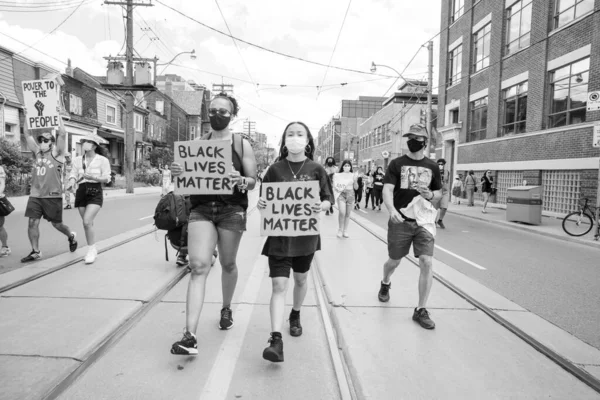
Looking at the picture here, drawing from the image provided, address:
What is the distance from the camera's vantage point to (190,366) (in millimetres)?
3145

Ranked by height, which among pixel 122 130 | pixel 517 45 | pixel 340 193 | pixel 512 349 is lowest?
pixel 512 349

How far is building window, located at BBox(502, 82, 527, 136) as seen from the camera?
63.6 feet

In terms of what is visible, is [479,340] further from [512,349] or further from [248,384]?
[248,384]

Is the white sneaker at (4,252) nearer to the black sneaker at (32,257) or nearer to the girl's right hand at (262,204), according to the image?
the black sneaker at (32,257)

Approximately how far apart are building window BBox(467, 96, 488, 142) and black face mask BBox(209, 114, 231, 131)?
72.1 feet

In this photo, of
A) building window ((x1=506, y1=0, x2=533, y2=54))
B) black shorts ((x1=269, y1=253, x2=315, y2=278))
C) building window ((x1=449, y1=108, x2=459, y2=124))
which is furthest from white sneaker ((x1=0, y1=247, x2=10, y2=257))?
building window ((x1=449, y1=108, x2=459, y2=124))

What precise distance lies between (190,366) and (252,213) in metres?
10.9

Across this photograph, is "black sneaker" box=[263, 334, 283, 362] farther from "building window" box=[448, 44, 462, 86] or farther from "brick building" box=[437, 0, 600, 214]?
"building window" box=[448, 44, 462, 86]

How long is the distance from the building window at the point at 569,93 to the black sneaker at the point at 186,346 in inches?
663

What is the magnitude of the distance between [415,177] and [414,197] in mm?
194

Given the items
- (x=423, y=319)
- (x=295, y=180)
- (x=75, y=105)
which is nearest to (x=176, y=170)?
(x=295, y=180)

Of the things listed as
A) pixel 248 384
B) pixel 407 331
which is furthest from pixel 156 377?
pixel 407 331

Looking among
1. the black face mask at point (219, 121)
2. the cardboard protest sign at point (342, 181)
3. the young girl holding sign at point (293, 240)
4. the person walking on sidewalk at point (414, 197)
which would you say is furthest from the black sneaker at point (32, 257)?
the cardboard protest sign at point (342, 181)

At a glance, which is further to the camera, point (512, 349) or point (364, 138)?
point (364, 138)
